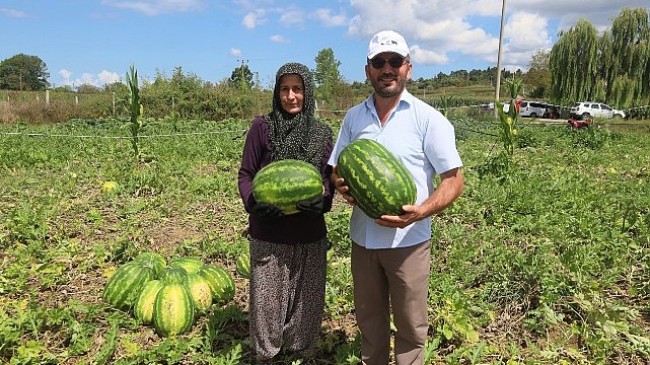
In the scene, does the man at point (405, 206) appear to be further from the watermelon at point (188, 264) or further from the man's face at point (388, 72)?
the watermelon at point (188, 264)

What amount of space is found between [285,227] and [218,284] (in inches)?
46.6

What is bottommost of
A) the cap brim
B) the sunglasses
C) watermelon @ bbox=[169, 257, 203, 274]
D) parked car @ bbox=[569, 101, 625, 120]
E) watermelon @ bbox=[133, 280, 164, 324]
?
watermelon @ bbox=[133, 280, 164, 324]

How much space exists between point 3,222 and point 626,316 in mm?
5826

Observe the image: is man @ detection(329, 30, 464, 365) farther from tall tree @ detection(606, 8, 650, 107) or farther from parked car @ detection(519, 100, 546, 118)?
parked car @ detection(519, 100, 546, 118)

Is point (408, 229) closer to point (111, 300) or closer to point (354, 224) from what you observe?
point (354, 224)

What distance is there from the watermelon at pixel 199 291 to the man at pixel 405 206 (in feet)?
4.39

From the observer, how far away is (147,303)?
339cm

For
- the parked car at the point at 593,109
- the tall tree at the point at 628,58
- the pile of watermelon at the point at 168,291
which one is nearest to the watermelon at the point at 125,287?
the pile of watermelon at the point at 168,291

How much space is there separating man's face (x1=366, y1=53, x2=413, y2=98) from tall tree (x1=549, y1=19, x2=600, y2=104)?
112 ft

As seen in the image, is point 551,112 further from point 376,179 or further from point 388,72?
point 376,179

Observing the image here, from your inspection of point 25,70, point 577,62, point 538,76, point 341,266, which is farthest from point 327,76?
point 25,70

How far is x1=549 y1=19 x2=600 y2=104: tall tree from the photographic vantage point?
31797mm

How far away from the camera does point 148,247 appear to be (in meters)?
4.88

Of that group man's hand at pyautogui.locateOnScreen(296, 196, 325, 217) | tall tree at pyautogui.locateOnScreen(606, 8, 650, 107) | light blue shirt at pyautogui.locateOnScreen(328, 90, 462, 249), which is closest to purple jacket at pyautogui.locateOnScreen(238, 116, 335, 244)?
man's hand at pyautogui.locateOnScreen(296, 196, 325, 217)
